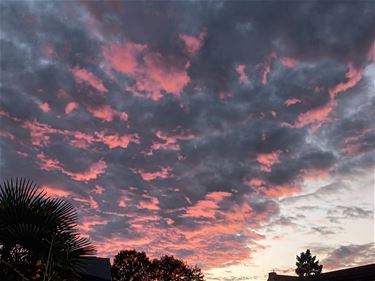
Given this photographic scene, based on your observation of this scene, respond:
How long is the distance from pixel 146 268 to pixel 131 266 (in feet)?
10.9

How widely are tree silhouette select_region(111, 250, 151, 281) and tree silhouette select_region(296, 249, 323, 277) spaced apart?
51.7 m

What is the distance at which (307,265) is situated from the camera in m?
107

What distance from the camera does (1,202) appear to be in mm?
8703

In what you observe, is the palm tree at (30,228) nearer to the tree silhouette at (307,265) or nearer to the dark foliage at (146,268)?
the dark foliage at (146,268)

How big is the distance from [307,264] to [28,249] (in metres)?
112

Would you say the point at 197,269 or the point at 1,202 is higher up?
the point at 197,269

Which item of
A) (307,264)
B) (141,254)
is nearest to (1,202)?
(141,254)

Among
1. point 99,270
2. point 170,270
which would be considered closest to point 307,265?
point 170,270

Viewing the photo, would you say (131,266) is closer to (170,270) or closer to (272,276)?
(170,270)

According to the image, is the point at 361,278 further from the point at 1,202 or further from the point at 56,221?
the point at 1,202

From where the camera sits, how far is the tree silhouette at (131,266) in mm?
75125

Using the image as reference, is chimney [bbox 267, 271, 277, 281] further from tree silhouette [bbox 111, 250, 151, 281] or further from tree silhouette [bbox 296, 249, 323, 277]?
tree silhouette [bbox 296, 249, 323, 277]

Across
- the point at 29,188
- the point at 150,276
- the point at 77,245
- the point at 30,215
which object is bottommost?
the point at 77,245

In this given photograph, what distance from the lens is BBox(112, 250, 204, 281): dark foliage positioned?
248 ft
